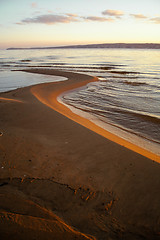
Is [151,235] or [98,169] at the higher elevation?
[98,169]

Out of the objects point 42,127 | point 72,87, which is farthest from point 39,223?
point 72,87

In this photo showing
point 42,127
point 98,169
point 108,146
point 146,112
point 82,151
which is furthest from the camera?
point 146,112

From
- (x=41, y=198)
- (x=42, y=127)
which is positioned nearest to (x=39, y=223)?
(x=41, y=198)

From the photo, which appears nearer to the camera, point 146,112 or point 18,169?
point 18,169

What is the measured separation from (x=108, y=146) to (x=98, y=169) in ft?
3.50

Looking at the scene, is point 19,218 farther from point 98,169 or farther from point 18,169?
point 98,169

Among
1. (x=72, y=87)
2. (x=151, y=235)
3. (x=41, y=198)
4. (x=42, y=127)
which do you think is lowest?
(x=151, y=235)

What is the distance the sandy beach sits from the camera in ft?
7.66

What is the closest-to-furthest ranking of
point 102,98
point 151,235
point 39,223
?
point 39,223 < point 151,235 < point 102,98

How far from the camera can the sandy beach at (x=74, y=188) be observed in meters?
2.33

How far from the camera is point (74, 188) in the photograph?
3.18m

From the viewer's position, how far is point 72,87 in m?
15.7

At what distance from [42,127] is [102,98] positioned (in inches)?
264

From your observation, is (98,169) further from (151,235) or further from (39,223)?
(39,223)
